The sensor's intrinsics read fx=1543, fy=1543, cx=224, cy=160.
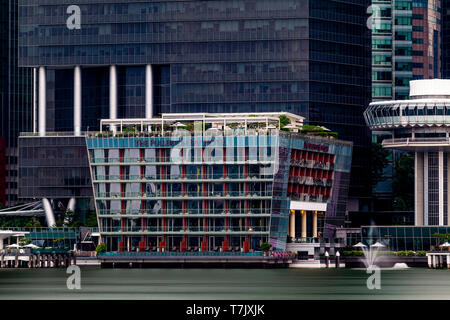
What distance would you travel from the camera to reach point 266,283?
198 meters
